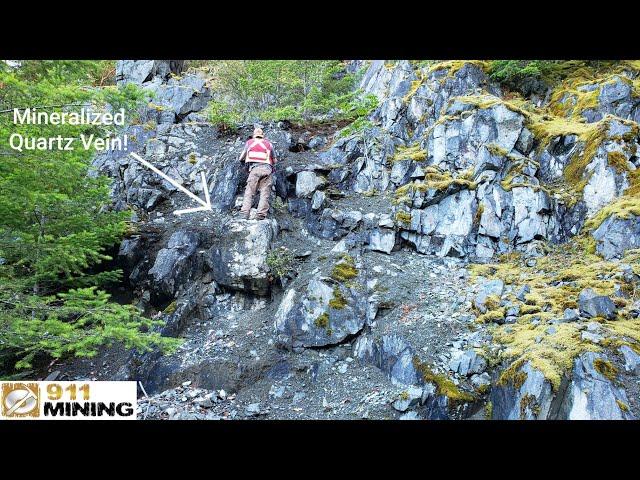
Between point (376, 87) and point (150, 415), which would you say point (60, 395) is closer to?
point (150, 415)

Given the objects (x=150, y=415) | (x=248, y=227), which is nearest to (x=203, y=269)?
(x=248, y=227)

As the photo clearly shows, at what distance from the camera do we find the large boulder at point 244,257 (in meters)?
5.80

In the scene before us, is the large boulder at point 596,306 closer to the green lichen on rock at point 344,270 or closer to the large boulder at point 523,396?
the large boulder at point 523,396

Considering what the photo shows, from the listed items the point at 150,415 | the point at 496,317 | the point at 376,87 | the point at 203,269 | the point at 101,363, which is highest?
the point at 376,87

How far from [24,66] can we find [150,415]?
387 centimetres

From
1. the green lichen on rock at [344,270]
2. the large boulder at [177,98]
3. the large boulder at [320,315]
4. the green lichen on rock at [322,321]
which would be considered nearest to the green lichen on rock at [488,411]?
the large boulder at [320,315]

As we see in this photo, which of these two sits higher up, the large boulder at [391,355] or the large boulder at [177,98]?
the large boulder at [177,98]

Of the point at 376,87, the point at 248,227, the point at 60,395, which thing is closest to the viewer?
the point at 60,395

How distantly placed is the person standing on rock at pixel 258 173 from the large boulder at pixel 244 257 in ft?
1.26

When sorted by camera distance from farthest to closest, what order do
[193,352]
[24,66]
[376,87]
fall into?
[376,87], [193,352], [24,66]

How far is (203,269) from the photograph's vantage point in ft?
19.9

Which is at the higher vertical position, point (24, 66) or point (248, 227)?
point (24, 66)

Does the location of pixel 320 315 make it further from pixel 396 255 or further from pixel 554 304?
pixel 554 304

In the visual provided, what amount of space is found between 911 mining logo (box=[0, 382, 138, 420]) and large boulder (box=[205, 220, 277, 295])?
2.49 m
